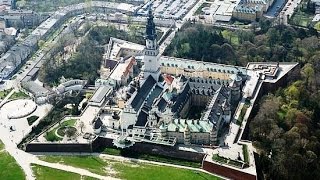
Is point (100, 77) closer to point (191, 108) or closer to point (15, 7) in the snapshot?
point (191, 108)

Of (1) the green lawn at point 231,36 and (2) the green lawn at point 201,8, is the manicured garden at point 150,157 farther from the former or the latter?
(2) the green lawn at point 201,8

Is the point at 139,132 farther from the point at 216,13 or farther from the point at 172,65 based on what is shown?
the point at 216,13

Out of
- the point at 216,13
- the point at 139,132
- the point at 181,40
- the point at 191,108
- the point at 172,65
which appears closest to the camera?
the point at 139,132

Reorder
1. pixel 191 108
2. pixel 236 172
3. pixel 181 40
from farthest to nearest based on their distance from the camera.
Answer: pixel 181 40 → pixel 191 108 → pixel 236 172

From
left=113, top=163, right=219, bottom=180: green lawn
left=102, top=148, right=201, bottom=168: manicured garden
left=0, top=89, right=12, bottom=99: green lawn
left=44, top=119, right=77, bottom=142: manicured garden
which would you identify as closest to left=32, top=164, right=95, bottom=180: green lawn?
left=113, top=163, right=219, bottom=180: green lawn

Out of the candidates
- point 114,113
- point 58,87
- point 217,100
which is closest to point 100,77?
point 58,87

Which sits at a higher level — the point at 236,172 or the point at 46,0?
the point at 46,0

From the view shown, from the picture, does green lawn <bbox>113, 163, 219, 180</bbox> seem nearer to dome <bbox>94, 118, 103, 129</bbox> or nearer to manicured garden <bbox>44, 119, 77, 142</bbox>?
dome <bbox>94, 118, 103, 129</bbox>

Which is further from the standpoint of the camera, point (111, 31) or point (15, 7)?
point (15, 7)
